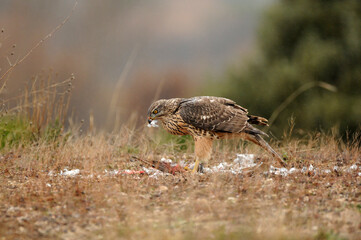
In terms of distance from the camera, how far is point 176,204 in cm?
477

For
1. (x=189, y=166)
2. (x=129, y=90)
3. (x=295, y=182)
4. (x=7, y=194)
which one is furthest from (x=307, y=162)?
(x=129, y=90)

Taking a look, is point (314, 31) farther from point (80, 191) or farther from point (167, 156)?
point (80, 191)

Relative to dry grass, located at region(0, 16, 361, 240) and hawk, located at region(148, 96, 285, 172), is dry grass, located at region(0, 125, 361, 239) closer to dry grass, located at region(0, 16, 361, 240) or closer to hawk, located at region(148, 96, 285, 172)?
dry grass, located at region(0, 16, 361, 240)

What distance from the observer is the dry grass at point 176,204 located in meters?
3.95

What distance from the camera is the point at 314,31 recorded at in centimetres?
1377

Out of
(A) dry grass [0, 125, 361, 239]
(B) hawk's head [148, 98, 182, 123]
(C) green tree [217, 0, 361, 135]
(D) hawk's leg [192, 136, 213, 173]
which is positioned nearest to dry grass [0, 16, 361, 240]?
(A) dry grass [0, 125, 361, 239]

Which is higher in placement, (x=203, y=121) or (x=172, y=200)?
(x=203, y=121)

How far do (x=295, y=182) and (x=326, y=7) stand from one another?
946 cm

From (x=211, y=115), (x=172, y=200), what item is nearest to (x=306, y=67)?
(x=211, y=115)

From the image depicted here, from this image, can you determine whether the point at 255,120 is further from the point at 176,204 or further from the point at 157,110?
the point at 176,204

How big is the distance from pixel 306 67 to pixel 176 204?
30.0 feet

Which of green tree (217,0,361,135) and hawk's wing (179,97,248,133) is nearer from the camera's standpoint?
hawk's wing (179,97,248,133)


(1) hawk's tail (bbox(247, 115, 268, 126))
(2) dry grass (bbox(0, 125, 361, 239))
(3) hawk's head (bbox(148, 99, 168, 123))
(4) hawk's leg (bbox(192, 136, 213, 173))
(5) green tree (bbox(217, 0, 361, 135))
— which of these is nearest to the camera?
(2) dry grass (bbox(0, 125, 361, 239))

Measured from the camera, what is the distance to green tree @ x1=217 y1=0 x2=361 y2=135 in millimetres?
12312
